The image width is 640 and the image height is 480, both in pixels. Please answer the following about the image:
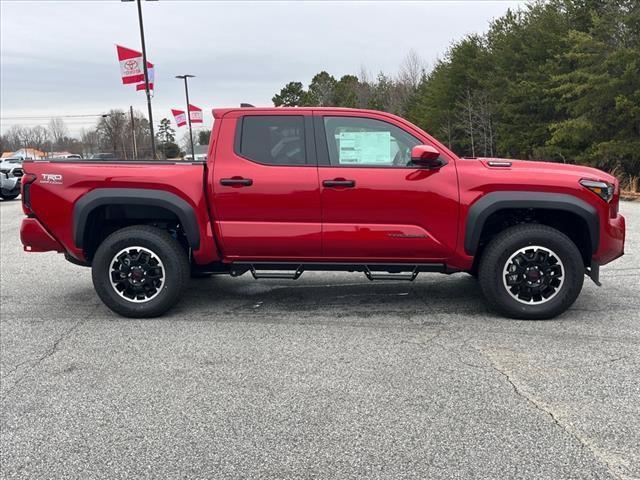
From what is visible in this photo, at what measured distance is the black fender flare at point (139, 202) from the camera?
194 inches

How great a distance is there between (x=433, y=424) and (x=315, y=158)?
2.65 metres

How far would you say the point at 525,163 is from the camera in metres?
5.03

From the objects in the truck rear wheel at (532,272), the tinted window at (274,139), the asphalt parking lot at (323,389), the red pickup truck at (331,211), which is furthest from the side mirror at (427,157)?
the asphalt parking lot at (323,389)

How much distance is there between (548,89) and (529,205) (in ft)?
79.1

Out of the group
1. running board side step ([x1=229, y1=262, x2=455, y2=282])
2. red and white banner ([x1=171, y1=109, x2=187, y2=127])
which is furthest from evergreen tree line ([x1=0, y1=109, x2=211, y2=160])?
running board side step ([x1=229, y1=262, x2=455, y2=282])

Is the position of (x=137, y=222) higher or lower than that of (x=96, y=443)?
higher

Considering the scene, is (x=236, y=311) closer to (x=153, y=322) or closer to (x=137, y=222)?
(x=153, y=322)

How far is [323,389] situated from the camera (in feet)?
11.6

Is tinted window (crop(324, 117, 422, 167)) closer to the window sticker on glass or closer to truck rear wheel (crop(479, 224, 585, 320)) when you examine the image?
the window sticker on glass

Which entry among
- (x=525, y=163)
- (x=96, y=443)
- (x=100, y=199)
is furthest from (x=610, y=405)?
(x=100, y=199)

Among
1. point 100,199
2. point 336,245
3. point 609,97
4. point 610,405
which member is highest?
point 609,97

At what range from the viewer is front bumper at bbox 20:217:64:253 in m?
5.10

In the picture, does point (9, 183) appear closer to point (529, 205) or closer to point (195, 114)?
point (195, 114)

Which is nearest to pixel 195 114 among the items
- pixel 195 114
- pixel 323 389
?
pixel 195 114
